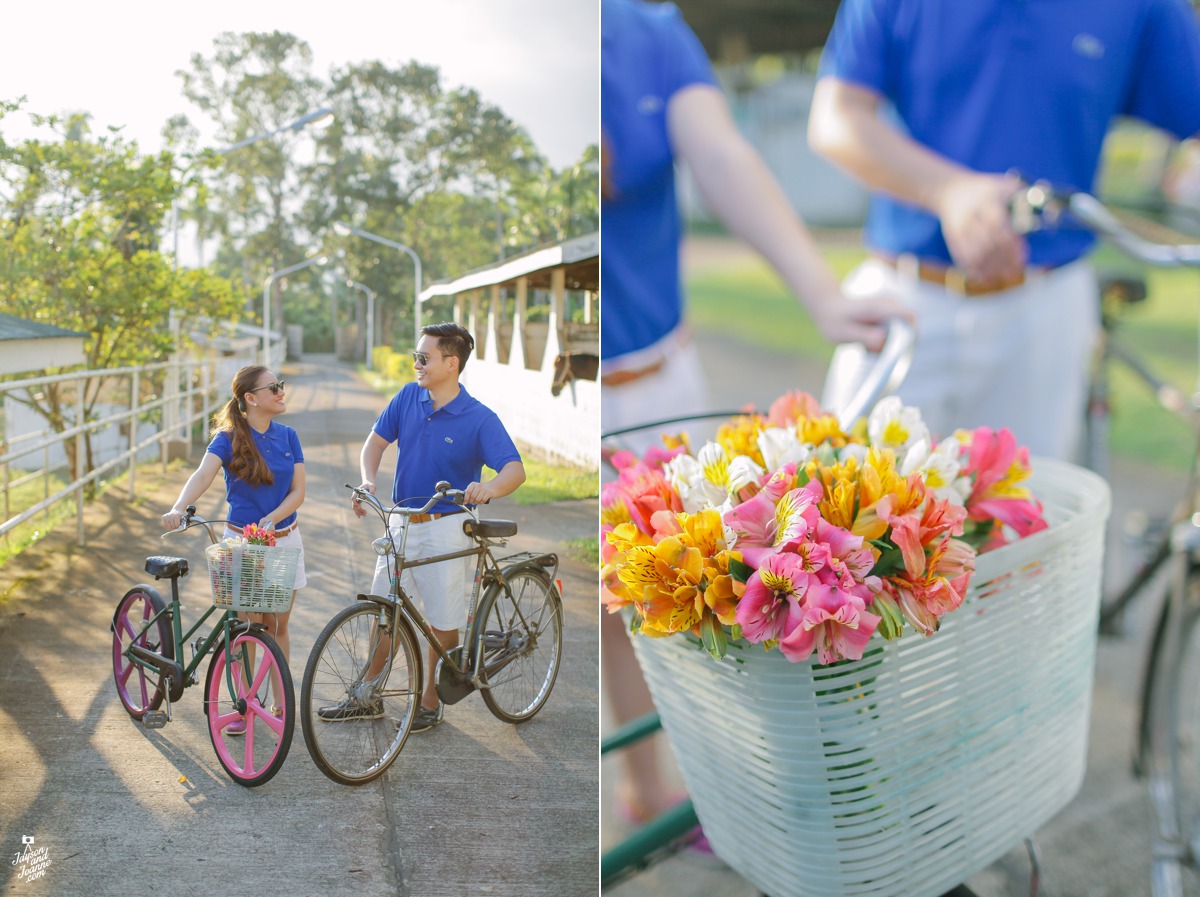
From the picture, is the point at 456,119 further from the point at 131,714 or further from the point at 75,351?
the point at 131,714

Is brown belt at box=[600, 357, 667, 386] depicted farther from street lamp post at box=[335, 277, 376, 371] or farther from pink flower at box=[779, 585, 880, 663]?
pink flower at box=[779, 585, 880, 663]

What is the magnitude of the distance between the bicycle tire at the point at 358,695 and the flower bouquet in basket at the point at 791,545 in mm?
418

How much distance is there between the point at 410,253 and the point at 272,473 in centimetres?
36

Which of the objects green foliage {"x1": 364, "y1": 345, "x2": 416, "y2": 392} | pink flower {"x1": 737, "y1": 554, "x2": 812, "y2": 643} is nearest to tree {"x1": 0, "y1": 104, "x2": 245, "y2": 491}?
green foliage {"x1": 364, "y1": 345, "x2": 416, "y2": 392}

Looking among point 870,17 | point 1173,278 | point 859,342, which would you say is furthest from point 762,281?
point 859,342

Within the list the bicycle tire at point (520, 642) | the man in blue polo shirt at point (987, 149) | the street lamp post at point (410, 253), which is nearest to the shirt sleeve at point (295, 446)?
the street lamp post at point (410, 253)

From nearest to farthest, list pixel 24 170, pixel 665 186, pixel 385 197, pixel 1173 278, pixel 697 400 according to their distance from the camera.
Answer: pixel 24 170 < pixel 385 197 < pixel 665 186 < pixel 697 400 < pixel 1173 278

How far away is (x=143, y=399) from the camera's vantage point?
4.70 feet

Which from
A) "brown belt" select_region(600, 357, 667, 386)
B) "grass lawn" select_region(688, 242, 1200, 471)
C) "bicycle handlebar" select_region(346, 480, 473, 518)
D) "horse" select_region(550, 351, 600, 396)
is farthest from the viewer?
"grass lawn" select_region(688, 242, 1200, 471)

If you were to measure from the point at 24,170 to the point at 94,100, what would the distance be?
13cm

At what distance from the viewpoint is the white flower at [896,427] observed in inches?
49.3

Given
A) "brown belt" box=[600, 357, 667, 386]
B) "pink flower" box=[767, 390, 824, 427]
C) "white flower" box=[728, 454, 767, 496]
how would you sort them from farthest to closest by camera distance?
1. "brown belt" box=[600, 357, 667, 386]
2. "pink flower" box=[767, 390, 824, 427]
3. "white flower" box=[728, 454, 767, 496]

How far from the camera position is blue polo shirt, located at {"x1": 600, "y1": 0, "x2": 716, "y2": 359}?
5.52ft

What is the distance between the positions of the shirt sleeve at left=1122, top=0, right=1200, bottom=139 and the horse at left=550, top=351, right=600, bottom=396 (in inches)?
48.8
